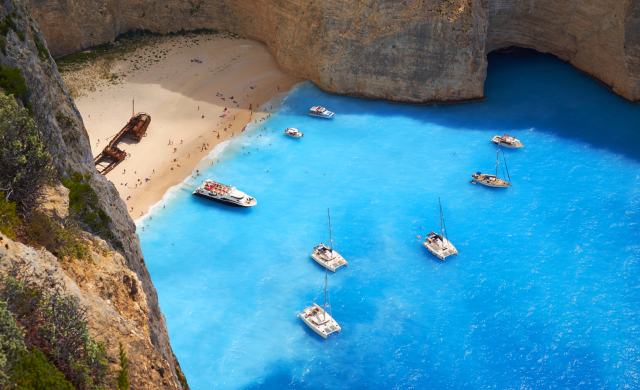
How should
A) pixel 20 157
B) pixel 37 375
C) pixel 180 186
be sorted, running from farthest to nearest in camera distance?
pixel 180 186 → pixel 20 157 → pixel 37 375

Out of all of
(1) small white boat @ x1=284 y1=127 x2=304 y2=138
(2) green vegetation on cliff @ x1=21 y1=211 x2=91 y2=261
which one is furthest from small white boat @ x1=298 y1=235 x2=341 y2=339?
(1) small white boat @ x1=284 y1=127 x2=304 y2=138

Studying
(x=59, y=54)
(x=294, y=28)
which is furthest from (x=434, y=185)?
(x=59, y=54)

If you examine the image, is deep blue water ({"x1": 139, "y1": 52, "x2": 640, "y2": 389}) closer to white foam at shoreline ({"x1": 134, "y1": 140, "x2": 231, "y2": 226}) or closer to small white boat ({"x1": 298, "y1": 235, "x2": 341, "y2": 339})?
small white boat ({"x1": 298, "y1": 235, "x2": 341, "y2": 339})

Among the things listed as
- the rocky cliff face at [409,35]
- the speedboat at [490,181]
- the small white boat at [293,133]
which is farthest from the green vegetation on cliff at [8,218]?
the rocky cliff face at [409,35]

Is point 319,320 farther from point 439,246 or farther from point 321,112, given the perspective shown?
point 321,112

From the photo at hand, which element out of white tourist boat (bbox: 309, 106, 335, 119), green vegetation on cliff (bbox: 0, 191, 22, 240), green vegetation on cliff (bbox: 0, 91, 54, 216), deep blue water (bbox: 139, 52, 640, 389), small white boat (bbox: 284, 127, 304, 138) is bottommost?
deep blue water (bbox: 139, 52, 640, 389)

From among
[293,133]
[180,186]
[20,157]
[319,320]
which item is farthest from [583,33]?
[20,157]

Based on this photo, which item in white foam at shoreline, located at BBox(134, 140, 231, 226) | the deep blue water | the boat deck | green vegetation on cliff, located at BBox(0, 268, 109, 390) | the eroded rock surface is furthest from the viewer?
white foam at shoreline, located at BBox(134, 140, 231, 226)
